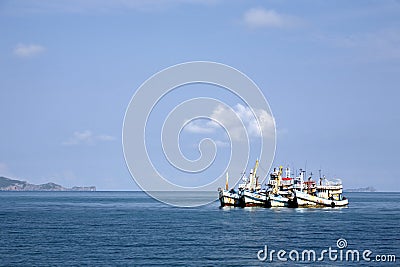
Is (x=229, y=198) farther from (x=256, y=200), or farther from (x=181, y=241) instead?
(x=181, y=241)

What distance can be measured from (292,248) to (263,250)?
419 cm

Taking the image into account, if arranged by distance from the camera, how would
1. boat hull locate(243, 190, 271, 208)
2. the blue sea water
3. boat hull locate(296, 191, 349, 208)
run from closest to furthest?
the blue sea water < boat hull locate(296, 191, 349, 208) < boat hull locate(243, 190, 271, 208)

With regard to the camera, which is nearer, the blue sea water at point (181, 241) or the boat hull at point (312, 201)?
the blue sea water at point (181, 241)

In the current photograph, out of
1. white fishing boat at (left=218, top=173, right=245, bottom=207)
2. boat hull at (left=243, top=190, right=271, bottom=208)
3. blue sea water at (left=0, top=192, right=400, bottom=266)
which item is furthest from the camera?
white fishing boat at (left=218, top=173, right=245, bottom=207)

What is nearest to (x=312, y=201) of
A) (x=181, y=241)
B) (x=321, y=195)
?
(x=321, y=195)

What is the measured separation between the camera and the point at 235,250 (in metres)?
86.0

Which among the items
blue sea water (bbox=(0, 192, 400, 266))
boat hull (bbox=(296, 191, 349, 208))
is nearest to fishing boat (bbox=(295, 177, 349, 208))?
boat hull (bbox=(296, 191, 349, 208))

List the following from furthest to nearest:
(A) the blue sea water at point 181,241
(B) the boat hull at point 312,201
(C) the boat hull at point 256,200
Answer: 1. (C) the boat hull at point 256,200
2. (B) the boat hull at point 312,201
3. (A) the blue sea water at point 181,241

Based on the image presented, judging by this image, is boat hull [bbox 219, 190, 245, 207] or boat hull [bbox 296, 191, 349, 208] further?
boat hull [bbox 219, 190, 245, 207]

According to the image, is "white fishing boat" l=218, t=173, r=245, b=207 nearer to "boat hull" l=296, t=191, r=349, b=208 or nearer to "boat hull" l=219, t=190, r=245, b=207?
"boat hull" l=219, t=190, r=245, b=207

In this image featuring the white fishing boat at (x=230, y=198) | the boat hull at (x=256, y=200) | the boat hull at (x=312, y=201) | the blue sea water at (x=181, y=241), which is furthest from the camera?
the white fishing boat at (x=230, y=198)

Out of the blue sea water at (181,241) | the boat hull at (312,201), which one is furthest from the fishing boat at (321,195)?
the blue sea water at (181,241)

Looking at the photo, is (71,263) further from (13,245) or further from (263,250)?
(263,250)

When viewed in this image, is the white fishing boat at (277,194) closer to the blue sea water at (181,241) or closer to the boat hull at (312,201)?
the boat hull at (312,201)
